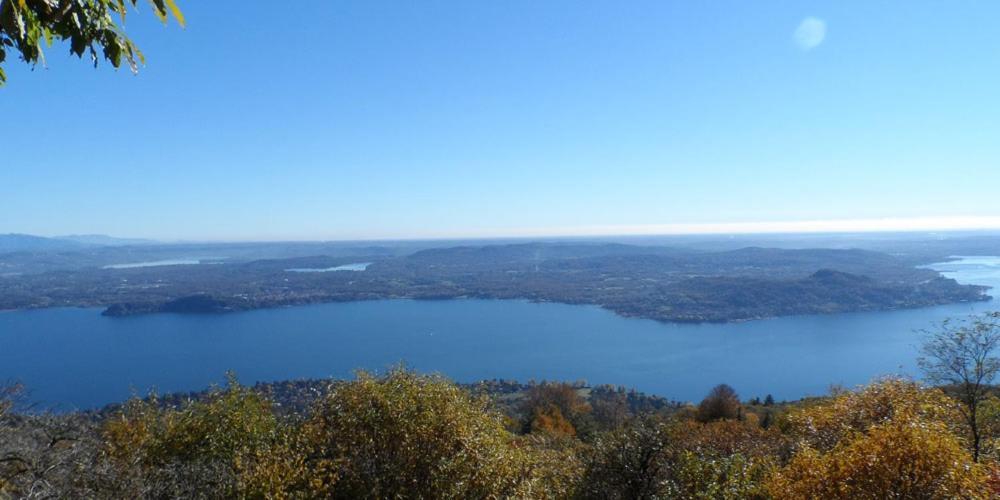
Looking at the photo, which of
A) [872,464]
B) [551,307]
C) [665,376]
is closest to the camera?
[872,464]

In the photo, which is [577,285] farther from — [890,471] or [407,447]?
[890,471]

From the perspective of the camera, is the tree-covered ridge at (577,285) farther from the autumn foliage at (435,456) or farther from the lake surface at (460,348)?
the autumn foliage at (435,456)

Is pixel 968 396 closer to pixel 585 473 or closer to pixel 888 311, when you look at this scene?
pixel 585 473

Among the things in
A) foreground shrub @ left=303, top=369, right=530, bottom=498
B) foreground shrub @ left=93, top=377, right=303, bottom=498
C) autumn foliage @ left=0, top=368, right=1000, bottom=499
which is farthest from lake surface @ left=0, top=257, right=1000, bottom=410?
foreground shrub @ left=303, top=369, right=530, bottom=498

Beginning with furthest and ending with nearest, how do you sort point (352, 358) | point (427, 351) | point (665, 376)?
point (427, 351) < point (352, 358) < point (665, 376)

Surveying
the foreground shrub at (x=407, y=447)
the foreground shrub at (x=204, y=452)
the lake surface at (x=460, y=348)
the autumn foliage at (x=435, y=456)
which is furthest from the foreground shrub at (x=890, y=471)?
the lake surface at (x=460, y=348)

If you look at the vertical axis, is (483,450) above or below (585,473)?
above

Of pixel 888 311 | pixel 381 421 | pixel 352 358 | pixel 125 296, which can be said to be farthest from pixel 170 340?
pixel 888 311
